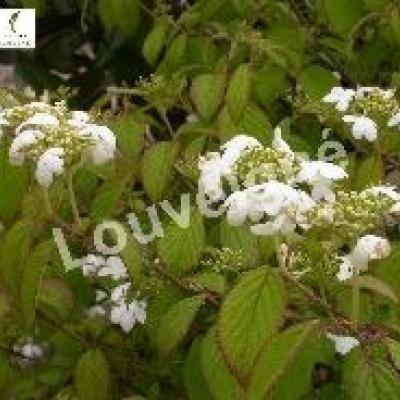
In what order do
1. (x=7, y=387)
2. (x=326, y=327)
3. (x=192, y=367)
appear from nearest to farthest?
(x=326, y=327), (x=192, y=367), (x=7, y=387)

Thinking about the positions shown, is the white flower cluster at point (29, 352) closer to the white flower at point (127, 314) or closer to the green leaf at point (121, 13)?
the white flower at point (127, 314)

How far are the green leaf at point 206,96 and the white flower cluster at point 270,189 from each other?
0.48m

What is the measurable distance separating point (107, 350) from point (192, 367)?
0.85 ft

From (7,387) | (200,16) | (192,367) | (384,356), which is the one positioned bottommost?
(7,387)

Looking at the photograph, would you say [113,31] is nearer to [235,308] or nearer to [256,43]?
[256,43]

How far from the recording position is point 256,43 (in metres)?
1.95

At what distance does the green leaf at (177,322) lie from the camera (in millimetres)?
1383

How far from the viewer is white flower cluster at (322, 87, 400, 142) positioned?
1.66 meters

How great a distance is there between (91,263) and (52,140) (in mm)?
289

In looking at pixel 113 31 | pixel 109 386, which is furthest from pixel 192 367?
pixel 113 31

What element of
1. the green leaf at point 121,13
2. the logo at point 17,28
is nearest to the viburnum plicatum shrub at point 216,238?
the green leaf at point 121,13

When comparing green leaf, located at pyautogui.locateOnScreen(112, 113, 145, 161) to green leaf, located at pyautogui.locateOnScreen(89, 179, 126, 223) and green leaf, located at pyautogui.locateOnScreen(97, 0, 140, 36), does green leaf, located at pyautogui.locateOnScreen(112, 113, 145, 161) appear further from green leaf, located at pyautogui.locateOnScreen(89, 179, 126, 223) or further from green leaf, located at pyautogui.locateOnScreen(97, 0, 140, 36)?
green leaf, located at pyautogui.locateOnScreen(97, 0, 140, 36)

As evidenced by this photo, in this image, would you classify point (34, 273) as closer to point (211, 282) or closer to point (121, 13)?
point (211, 282)

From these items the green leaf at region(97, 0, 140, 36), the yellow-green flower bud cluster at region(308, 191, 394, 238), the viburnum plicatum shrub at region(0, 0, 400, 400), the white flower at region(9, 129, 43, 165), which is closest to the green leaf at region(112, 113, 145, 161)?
the viburnum plicatum shrub at region(0, 0, 400, 400)
